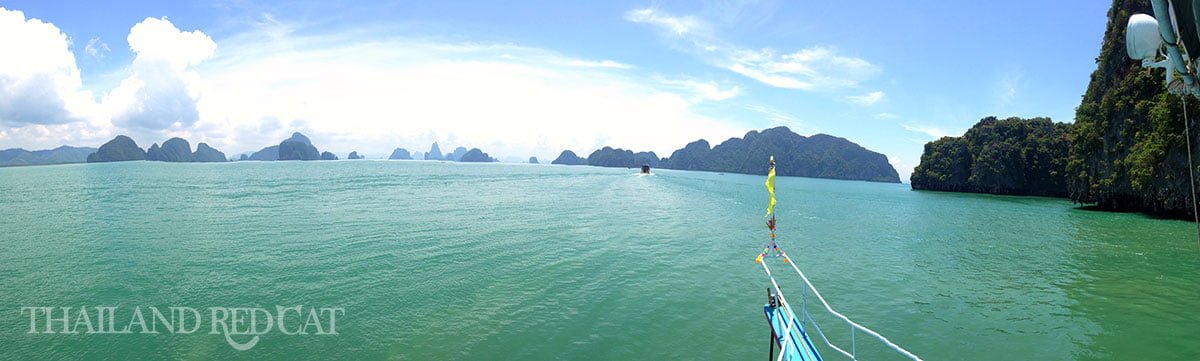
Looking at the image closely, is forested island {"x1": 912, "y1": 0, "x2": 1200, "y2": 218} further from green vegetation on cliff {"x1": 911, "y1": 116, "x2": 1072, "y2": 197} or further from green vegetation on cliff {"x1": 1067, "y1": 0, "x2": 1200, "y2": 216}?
green vegetation on cliff {"x1": 911, "y1": 116, "x2": 1072, "y2": 197}

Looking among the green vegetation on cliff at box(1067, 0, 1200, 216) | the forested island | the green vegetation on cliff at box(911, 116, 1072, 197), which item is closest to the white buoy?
the forested island

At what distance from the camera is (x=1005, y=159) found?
108 meters

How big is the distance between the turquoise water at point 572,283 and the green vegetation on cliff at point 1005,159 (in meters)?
78.3

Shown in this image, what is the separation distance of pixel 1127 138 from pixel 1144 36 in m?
67.2

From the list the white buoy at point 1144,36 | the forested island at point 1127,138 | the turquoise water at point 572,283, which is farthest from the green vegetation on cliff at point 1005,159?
the white buoy at point 1144,36

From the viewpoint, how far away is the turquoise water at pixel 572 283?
1424 cm

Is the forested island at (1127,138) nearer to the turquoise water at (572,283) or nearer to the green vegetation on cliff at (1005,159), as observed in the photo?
the turquoise water at (572,283)

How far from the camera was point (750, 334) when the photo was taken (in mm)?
15352

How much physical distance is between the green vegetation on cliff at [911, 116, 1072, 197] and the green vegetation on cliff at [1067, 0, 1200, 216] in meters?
44.7

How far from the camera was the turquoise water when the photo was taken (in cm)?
1424

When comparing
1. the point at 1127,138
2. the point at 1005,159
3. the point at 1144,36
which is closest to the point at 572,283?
the point at 1144,36

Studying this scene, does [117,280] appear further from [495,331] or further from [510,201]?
[510,201]

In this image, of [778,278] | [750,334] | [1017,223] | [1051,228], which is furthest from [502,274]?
[1017,223]

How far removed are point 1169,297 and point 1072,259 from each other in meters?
10.4
